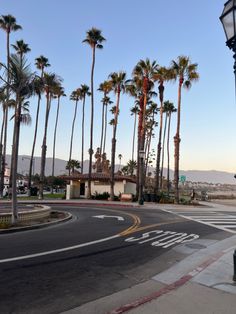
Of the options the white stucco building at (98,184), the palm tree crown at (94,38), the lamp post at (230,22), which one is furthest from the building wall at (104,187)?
the lamp post at (230,22)

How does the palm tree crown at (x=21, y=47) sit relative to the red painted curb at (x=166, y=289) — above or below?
above

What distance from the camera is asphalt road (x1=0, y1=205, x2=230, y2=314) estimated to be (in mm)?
6844

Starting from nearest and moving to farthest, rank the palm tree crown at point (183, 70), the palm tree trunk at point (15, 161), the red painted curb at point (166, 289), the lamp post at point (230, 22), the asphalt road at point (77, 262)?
the red painted curb at point (166, 289) → the asphalt road at point (77, 262) → the lamp post at point (230, 22) → the palm tree trunk at point (15, 161) → the palm tree crown at point (183, 70)

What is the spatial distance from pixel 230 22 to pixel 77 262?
6751 millimetres

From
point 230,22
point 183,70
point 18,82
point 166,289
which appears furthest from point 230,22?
point 183,70

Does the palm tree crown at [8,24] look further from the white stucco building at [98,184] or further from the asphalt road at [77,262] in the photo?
the asphalt road at [77,262]

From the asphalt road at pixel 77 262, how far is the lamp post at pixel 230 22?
18.0 ft

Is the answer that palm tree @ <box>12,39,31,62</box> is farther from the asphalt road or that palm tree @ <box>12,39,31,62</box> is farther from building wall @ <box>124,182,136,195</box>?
the asphalt road

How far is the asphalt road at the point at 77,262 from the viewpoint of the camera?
684 cm

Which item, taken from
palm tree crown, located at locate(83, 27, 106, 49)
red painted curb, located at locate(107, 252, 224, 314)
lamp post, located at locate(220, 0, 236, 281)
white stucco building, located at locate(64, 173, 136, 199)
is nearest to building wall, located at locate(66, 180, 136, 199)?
white stucco building, located at locate(64, 173, 136, 199)

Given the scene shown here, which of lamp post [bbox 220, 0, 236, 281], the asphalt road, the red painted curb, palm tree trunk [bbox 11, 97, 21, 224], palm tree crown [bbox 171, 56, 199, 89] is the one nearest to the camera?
the red painted curb

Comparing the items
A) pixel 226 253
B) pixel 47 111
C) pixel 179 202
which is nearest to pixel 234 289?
pixel 226 253

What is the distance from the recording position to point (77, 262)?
388 inches

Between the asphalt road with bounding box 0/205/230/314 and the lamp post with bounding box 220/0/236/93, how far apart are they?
5481mm
